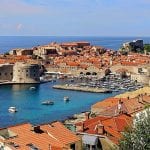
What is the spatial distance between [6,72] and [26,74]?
3.60 meters

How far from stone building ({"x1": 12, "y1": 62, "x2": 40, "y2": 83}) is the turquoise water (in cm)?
181

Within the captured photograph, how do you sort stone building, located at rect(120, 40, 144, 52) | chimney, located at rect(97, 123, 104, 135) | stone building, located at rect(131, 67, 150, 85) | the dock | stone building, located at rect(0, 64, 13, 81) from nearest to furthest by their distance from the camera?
chimney, located at rect(97, 123, 104, 135)
the dock
stone building, located at rect(131, 67, 150, 85)
stone building, located at rect(0, 64, 13, 81)
stone building, located at rect(120, 40, 144, 52)

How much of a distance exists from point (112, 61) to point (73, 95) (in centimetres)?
2308

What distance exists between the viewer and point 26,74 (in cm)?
5459

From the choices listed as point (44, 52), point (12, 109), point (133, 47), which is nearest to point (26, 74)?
point (12, 109)

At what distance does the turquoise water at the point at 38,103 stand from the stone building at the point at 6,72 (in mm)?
4327

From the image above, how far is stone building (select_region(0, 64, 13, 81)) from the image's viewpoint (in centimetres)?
5688

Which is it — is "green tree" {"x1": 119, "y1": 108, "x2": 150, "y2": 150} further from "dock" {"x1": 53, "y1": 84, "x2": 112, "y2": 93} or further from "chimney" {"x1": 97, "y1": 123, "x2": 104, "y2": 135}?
"dock" {"x1": 53, "y1": 84, "x2": 112, "y2": 93}

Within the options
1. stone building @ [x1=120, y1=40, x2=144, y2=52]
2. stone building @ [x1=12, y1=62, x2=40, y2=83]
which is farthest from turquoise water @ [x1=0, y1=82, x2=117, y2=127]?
stone building @ [x1=120, y1=40, x2=144, y2=52]

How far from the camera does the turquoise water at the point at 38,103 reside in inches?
1219

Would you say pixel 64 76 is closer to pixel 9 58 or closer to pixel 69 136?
pixel 9 58

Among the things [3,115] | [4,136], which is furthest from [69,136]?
[3,115]

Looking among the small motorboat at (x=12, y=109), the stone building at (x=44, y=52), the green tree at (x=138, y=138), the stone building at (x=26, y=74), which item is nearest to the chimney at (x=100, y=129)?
the green tree at (x=138, y=138)

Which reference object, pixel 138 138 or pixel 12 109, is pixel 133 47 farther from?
pixel 138 138
